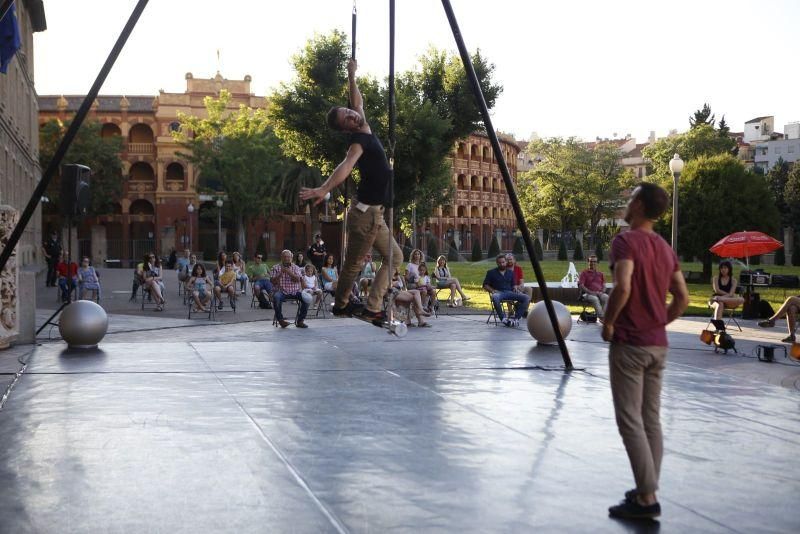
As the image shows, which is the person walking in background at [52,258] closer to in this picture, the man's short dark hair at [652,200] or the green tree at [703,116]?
the man's short dark hair at [652,200]

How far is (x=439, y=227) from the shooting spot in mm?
86625

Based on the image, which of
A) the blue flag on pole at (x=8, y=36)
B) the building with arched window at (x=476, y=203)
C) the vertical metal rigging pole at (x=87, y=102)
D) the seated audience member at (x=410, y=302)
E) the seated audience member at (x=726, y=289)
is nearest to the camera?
the vertical metal rigging pole at (x=87, y=102)

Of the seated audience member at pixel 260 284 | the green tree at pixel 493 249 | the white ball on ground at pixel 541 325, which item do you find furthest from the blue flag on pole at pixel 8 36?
the green tree at pixel 493 249

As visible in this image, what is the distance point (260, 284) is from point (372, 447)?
17.2 m

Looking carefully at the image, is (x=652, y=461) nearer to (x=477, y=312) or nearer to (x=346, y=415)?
(x=346, y=415)

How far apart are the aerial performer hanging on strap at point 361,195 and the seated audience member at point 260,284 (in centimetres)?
1343

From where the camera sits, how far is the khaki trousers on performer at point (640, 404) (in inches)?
187

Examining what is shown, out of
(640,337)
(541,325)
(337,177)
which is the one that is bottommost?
(541,325)

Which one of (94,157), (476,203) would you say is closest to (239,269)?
(94,157)

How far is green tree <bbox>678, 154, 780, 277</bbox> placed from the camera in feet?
109

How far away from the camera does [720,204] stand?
33.3 meters

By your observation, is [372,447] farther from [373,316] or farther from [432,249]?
[432,249]

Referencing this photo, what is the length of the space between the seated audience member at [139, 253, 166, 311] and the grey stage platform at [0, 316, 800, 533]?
1086cm

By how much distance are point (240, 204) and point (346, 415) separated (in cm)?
5808
